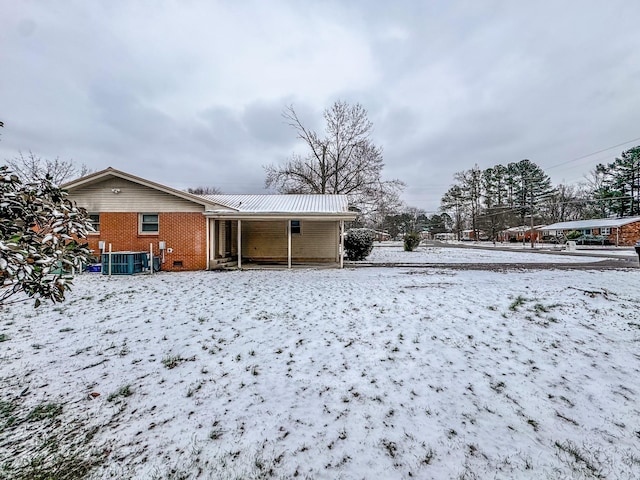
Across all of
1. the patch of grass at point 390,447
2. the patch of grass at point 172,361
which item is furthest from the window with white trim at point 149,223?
the patch of grass at point 390,447

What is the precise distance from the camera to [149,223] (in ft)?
40.5

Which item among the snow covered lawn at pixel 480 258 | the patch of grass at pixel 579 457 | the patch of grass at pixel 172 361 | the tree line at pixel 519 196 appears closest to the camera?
the patch of grass at pixel 579 457

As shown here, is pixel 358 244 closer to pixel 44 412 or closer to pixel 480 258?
pixel 480 258

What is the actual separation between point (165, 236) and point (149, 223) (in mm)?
967

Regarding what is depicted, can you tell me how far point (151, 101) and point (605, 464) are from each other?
24.7 meters

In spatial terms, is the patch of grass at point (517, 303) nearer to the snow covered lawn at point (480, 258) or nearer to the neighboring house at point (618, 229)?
the snow covered lawn at point (480, 258)

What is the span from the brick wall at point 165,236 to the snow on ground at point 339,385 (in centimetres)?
607

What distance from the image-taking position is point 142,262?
1154 centimetres

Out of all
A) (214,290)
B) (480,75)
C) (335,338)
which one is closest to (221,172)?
(480,75)

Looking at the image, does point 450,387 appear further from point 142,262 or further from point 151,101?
point 151,101

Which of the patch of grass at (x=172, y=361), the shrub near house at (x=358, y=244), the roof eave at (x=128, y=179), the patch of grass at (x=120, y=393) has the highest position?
the roof eave at (x=128, y=179)

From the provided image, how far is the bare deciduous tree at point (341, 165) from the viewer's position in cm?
2611

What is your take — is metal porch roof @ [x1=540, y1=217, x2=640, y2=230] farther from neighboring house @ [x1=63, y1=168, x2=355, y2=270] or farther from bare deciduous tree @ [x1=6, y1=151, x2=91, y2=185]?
bare deciduous tree @ [x1=6, y1=151, x2=91, y2=185]

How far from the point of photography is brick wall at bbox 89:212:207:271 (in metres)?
12.1
